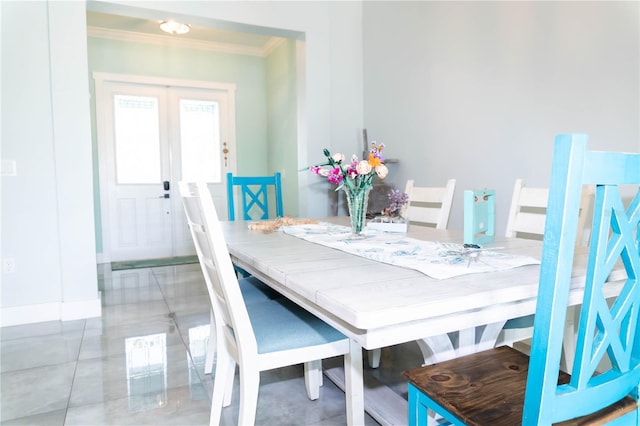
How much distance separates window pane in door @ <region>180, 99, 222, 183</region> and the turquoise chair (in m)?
4.28

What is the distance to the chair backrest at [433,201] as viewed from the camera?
83.3 inches

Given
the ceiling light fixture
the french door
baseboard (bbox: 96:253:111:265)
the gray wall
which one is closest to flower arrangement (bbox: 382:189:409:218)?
the gray wall

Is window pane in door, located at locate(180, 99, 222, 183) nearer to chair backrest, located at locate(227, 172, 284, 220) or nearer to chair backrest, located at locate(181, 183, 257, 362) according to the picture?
chair backrest, located at locate(227, 172, 284, 220)

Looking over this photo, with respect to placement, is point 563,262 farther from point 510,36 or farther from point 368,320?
point 510,36

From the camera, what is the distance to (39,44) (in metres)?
2.78

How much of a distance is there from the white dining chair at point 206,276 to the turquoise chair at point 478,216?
0.80 metres

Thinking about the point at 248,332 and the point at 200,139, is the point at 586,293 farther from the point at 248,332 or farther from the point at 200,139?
the point at 200,139

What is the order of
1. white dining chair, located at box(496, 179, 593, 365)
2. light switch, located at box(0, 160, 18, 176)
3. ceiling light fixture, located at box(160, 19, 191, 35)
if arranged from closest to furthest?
1. white dining chair, located at box(496, 179, 593, 365)
2. light switch, located at box(0, 160, 18, 176)
3. ceiling light fixture, located at box(160, 19, 191, 35)

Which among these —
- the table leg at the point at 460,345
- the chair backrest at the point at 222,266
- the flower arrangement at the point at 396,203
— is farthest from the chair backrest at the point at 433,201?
the chair backrest at the point at 222,266

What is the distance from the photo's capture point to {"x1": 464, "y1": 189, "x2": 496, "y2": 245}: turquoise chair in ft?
4.63

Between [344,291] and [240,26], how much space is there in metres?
3.23

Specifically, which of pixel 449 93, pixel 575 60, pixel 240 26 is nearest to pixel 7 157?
pixel 240 26

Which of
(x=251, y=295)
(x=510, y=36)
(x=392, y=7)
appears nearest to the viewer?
(x=251, y=295)

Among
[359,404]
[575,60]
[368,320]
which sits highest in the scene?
[575,60]
